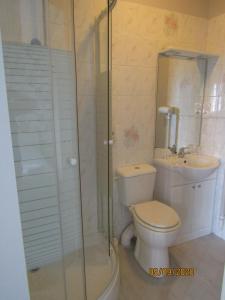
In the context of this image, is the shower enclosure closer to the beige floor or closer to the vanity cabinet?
the beige floor

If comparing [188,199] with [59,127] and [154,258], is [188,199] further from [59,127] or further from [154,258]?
[59,127]

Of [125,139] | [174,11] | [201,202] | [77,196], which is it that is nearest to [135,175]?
[125,139]

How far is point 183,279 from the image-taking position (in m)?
1.71

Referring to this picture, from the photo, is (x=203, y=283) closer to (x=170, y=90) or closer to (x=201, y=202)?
(x=201, y=202)

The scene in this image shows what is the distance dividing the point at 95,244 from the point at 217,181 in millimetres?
1418

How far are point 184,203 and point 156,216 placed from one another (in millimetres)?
525

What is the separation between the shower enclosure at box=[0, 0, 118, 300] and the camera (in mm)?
1429

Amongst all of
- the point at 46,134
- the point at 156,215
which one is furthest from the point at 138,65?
the point at 156,215

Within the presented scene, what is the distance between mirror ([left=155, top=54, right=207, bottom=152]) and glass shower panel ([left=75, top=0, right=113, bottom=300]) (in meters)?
0.66

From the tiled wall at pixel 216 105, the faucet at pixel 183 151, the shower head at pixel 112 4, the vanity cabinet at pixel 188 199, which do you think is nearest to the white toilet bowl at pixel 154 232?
the vanity cabinet at pixel 188 199

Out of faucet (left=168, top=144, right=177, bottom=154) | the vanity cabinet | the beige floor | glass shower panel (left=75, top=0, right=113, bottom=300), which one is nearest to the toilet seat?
the vanity cabinet

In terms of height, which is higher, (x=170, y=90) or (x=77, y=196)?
(x=170, y=90)

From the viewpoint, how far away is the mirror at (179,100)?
6.97ft

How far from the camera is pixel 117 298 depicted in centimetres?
150
